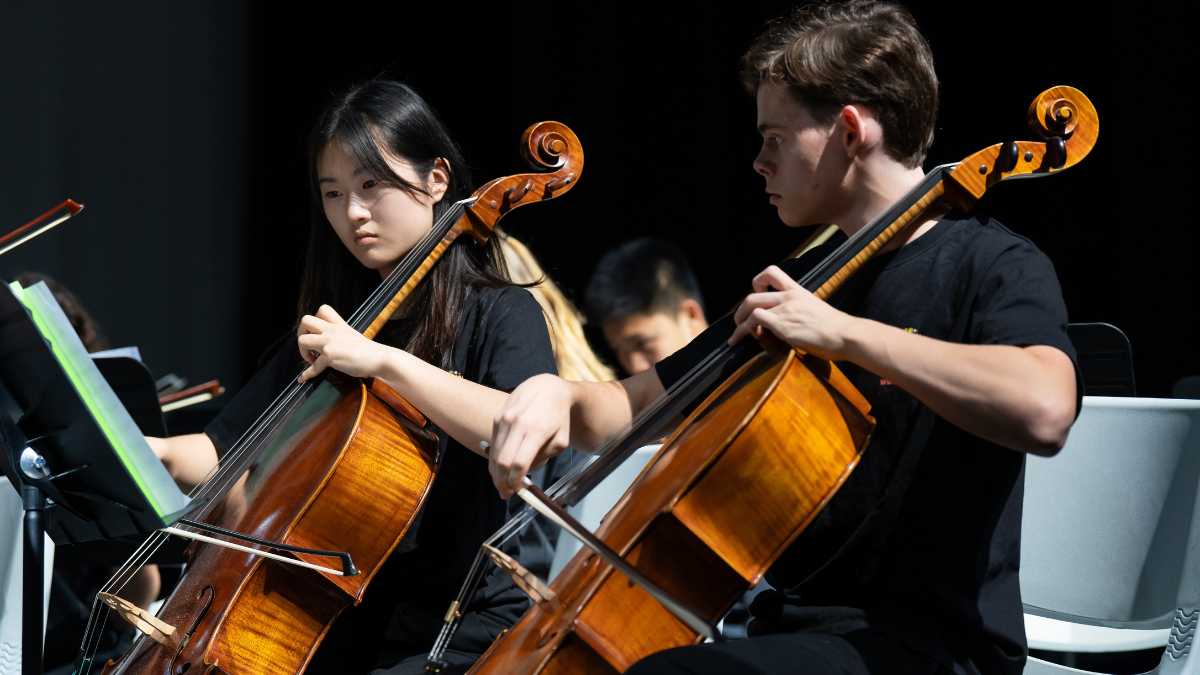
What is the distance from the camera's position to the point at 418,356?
1.93 meters

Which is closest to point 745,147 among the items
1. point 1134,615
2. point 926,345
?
point 1134,615

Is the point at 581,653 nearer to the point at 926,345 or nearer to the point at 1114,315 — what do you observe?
the point at 926,345

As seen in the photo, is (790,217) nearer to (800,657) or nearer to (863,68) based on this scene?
(863,68)

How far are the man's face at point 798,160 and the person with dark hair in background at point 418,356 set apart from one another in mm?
475

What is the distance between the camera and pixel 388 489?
172cm

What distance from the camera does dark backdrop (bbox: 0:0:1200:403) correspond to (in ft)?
10.1

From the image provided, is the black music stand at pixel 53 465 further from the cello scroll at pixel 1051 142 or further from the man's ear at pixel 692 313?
the man's ear at pixel 692 313

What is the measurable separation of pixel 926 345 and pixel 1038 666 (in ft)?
2.52

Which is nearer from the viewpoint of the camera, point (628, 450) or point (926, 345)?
point (926, 345)

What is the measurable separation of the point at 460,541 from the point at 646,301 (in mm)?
1528

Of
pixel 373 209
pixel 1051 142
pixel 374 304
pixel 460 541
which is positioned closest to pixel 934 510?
pixel 1051 142

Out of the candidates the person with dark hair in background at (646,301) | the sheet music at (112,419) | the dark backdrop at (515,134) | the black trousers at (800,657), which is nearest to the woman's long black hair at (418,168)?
the sheet music at (112,419)

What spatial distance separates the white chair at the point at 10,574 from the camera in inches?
83.5

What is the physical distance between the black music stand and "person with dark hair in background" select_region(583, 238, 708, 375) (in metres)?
1.90
